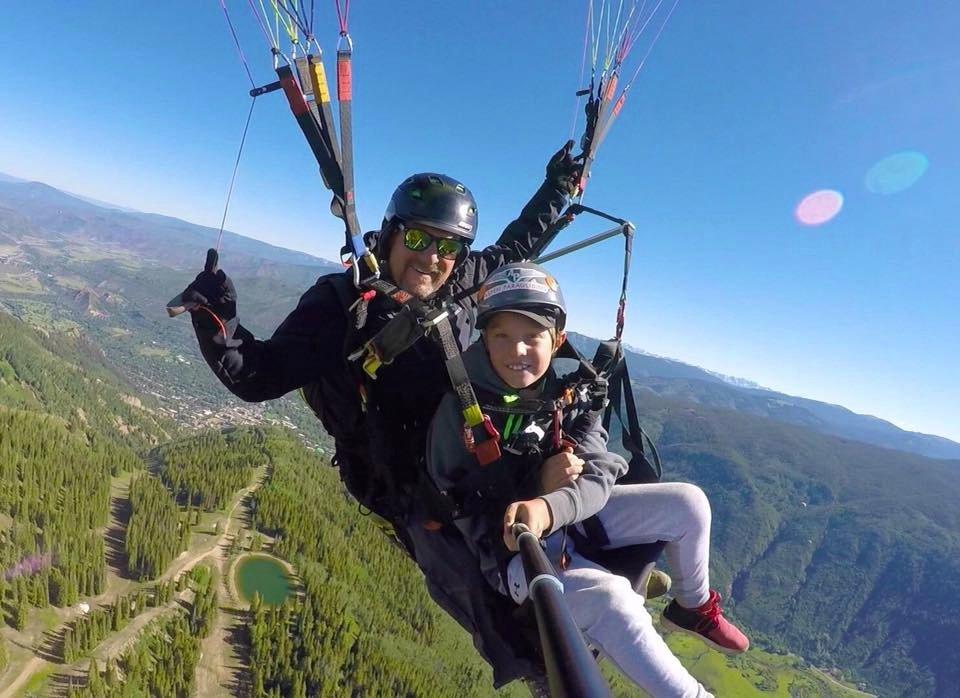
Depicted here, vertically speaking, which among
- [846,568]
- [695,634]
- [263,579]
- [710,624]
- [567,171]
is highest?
[567,171]

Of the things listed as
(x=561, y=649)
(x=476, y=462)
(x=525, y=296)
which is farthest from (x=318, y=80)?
(x=561, y=649)

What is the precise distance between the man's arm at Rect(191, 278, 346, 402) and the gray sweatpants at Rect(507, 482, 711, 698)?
170cm

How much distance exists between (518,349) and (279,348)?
141cm

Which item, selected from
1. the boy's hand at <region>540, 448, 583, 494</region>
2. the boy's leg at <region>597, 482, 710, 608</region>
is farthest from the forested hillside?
the boy's hand at <region>540, 448, 583, 494</region>

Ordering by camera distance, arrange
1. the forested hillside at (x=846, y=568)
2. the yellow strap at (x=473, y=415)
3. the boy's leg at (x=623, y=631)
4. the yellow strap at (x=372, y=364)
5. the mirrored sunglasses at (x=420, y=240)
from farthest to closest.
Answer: the forested hillside at (x=846, y=568)
the mirrored sunglasses at (x=420, y=240)
the yellow strap at (x=372, y=364)
the yellow strap at (x=473, y=415)
the boy's leg at (x=623, y=631)

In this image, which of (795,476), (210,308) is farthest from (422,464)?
(795,476)

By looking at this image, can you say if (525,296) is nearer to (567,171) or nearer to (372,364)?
(372,364)

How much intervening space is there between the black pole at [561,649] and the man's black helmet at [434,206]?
2.86m

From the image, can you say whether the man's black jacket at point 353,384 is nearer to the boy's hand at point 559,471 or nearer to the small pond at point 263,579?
the boy's hand at point 559,471

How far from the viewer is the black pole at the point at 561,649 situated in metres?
1.04

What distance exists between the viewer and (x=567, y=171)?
536 cm

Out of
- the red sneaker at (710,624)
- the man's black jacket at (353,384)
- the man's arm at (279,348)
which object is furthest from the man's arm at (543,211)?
the red sneaker at (710,624)

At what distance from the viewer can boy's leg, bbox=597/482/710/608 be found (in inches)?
123

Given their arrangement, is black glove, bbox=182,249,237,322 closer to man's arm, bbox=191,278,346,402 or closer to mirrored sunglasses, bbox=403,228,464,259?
man's arm, bbox=191,278,346,402
